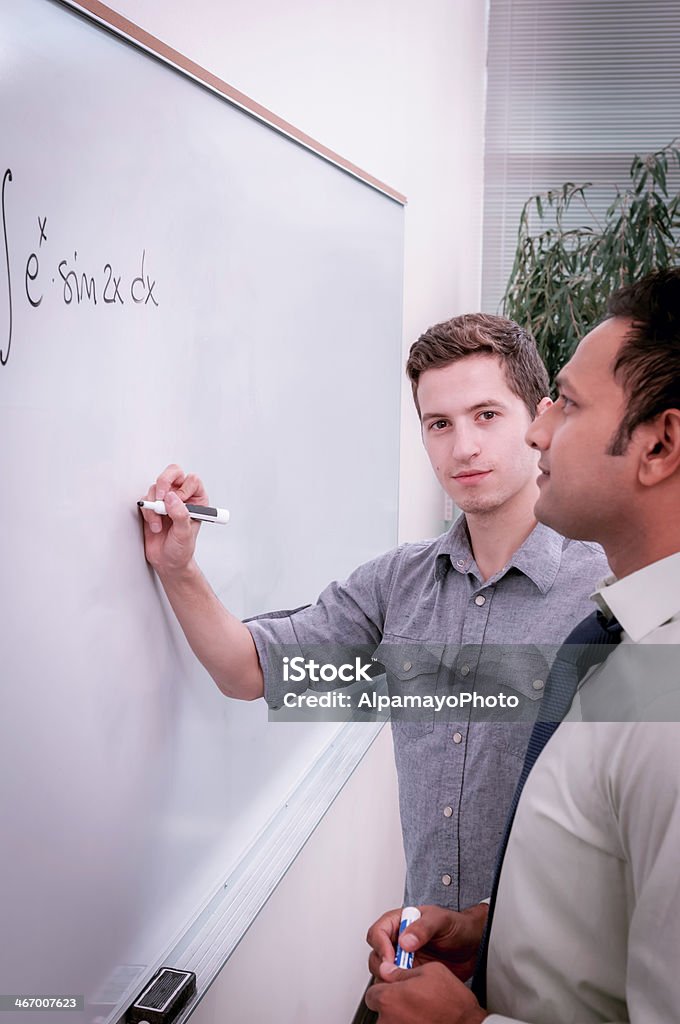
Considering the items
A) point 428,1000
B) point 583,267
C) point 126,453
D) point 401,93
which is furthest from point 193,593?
point 583,267

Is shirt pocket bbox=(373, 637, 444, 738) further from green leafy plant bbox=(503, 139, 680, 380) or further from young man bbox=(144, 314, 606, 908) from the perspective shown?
green leafy plant bbox=(503, 139, 680, 380)

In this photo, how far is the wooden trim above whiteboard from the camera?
2.76 feet

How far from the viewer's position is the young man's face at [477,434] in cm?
135

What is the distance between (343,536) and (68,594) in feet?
2.96

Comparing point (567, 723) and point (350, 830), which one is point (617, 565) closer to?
point (567, 723)

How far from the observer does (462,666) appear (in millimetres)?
1338

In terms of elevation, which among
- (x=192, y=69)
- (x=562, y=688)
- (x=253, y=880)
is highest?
(x=192, y=69)

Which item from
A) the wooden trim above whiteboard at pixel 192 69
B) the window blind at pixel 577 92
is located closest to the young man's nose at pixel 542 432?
the wooden trim above whiteboard at pixel 192 69

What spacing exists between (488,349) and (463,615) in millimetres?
414

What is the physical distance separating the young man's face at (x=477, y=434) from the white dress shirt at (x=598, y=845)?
0.45 metres

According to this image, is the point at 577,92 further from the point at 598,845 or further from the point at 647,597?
the point at 598,845

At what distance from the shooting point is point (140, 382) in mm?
958

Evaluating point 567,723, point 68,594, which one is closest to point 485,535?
point 567,723

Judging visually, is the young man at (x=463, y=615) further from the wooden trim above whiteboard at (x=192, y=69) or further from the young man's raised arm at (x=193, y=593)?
the wooden trim above whiteboard at (x=192, y=69)
